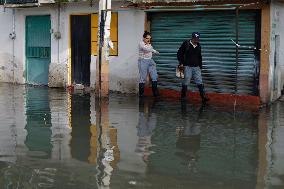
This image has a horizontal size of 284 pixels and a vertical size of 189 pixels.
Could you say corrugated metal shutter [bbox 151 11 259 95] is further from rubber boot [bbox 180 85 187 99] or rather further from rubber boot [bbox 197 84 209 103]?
rubber boot [bbox 180 85 187 99]

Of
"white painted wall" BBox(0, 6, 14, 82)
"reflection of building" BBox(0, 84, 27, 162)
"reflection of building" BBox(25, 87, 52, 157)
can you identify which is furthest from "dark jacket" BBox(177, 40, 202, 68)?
"white painted wall" BBox(0, 6, 14, 82)

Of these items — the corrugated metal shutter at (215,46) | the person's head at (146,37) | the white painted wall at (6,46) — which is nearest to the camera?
the corrugated metal shutter at (215,46)

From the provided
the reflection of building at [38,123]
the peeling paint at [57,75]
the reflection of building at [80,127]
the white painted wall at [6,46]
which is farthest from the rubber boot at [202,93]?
the white painted wall at [6,46]

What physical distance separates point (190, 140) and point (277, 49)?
18.5 feet

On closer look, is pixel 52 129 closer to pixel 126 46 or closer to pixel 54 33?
pixel 126 46

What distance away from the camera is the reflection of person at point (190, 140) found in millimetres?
7543

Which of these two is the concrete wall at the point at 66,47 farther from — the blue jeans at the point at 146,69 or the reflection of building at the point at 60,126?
the reflection of building at the point at 60,126

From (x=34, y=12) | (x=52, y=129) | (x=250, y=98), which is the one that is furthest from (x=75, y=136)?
(x=34, y=12)

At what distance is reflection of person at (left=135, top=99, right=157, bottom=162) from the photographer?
7.96 m

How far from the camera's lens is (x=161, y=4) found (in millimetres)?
14453

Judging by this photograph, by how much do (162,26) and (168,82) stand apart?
155 centimetres

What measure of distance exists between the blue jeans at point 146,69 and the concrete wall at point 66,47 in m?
1.05

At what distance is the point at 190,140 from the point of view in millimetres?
8844

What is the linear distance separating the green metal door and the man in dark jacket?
244 inches
